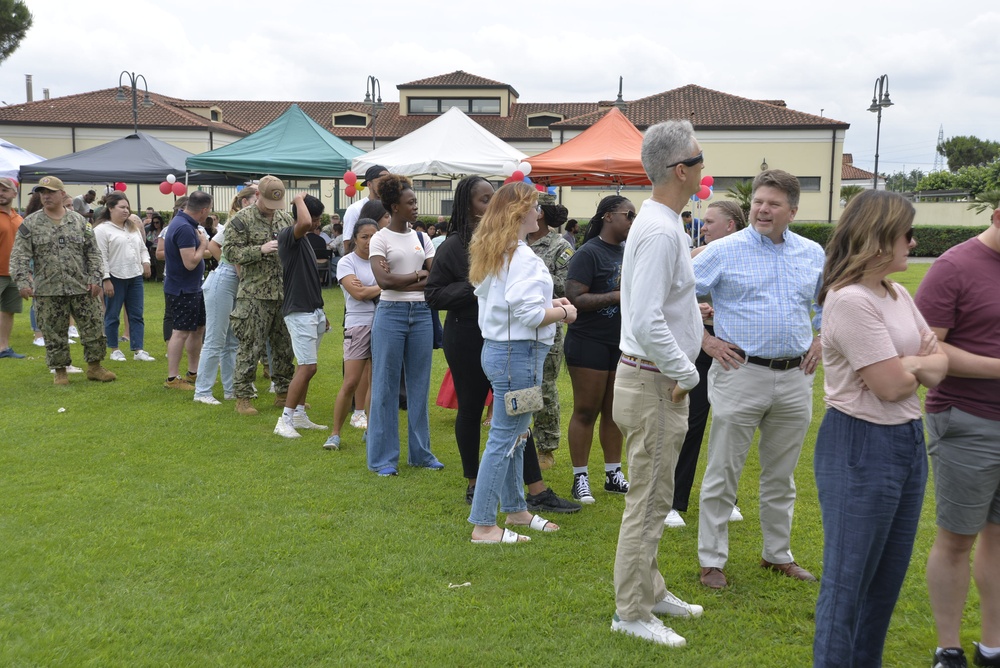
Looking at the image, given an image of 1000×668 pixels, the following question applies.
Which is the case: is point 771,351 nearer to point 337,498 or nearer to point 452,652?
point 452,652

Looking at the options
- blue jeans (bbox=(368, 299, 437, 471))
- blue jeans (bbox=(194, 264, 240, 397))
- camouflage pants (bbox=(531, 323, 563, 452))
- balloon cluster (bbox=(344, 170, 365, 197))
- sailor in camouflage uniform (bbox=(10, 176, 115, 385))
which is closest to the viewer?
blue jeans (bbox=(368, 299, 437, 471))

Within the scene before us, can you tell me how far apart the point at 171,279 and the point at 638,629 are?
680 centimetres

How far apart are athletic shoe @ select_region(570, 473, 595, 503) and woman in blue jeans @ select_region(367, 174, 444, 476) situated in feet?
3.88

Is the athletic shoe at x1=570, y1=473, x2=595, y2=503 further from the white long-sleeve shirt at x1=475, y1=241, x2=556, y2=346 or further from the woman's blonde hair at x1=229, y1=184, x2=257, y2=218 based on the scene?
the woman's blonde hair at x1=229, y1=184, x2=257, y2=218

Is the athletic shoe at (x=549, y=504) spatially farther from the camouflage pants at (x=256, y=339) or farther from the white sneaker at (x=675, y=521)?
the camouflage pants at (x=256, y=339)

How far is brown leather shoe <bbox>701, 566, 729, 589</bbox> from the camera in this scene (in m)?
4.15

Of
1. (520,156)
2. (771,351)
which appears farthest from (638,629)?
(520,156)

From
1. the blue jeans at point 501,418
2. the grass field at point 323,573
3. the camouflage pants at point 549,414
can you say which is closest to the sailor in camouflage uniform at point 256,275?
the grass field at point 323,573

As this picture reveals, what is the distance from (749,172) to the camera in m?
42.4

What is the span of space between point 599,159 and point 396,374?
921 cm

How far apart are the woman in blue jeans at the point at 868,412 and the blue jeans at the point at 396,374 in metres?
3.51

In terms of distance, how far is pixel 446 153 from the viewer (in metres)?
14.2

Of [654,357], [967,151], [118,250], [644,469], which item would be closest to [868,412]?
[654,357]

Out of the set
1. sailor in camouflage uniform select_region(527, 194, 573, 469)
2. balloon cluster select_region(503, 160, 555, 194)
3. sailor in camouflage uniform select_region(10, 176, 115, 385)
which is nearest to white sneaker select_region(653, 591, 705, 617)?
sailor in camouflage uniform select_region(527, 194, 573, 469)
